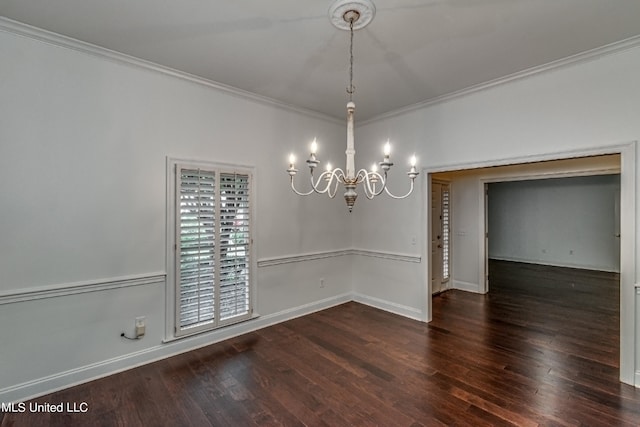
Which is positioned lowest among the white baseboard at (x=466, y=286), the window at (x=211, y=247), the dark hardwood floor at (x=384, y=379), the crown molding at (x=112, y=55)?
the dark hardwood floor at (x=384, y=379)

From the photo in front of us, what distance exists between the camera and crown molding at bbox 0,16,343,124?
244 centimetres

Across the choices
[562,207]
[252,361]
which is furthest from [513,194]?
[252,361]

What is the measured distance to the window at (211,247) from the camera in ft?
10.7

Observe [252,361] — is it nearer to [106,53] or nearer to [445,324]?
[445,324]

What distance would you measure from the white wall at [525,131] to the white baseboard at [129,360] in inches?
77.0

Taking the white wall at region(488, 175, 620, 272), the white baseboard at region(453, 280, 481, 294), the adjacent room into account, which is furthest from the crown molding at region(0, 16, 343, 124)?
the white wall at region(488, 175, 620, 272)

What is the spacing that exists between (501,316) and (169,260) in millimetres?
4620

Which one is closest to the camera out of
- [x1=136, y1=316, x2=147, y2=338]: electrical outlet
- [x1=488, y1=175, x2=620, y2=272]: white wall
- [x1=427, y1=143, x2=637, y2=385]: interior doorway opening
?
[x1=136, y1=316, x2=147, y2=338]: electrical outlet

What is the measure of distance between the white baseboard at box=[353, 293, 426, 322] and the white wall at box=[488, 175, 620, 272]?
22.0 feet

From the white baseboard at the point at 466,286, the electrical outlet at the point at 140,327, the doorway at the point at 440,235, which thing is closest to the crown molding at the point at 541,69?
the doorway at the point at 440,235

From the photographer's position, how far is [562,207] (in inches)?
329

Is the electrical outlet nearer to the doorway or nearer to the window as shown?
the window

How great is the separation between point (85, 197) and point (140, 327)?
1384mm

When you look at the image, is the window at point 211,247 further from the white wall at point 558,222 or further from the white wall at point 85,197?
the white wall at point 558,222
